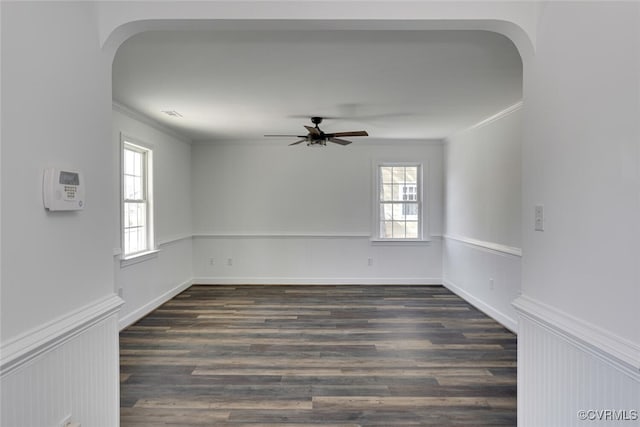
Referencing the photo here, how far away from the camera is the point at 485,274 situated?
14.9ft

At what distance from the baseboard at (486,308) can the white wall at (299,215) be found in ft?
1.72

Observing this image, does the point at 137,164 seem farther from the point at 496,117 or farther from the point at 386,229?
the point at 496,117

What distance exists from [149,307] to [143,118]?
92.0 inches

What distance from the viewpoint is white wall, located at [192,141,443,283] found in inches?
236

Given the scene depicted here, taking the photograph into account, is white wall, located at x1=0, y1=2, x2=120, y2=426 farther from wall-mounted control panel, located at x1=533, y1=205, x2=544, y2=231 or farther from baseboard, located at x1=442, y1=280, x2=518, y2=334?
baseboard, located at x1=442, y1=280, x2=518, y2=334

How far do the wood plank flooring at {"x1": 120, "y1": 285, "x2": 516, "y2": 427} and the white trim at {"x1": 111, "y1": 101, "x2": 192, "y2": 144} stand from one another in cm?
237

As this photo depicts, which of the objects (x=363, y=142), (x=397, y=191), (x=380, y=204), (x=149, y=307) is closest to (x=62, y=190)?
(x=149, y=307)

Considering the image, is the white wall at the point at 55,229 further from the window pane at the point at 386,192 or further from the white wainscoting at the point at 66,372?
the window pane at the point at 386,192

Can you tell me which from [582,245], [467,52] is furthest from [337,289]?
[582,245]

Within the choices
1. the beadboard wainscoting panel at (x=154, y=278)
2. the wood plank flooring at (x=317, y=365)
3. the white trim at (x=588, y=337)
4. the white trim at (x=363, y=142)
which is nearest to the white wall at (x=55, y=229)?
the wood plank flooring at (x=317, y=365)

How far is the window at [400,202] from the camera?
6.11m

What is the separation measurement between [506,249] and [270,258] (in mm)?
3598

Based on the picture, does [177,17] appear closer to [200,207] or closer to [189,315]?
[189,315]

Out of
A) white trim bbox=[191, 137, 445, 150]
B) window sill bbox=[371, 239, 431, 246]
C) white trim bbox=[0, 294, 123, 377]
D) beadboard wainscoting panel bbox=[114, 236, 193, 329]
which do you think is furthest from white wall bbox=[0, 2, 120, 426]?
window sill bbox=[371, 239, 431, 246]
